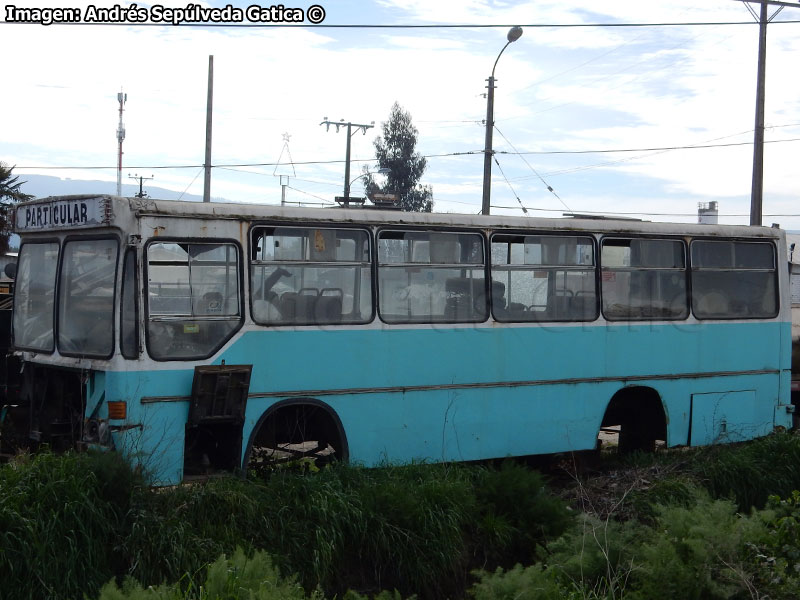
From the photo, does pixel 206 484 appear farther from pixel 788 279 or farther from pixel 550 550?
pixel 788 279

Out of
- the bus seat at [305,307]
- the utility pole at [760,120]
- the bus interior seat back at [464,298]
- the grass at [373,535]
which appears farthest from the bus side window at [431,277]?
the utility pole at [760,120]

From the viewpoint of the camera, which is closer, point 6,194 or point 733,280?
point 733,280

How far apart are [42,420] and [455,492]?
379cm

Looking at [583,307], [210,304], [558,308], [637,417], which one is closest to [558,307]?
[558,308]

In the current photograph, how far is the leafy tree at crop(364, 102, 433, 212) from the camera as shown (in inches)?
2137

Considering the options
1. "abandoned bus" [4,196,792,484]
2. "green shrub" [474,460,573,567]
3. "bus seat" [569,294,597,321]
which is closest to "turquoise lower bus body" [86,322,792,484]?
"abandoned bus" [4,196,792,484]

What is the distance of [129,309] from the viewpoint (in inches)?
309

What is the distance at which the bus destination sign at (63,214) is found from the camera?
26.2 feet

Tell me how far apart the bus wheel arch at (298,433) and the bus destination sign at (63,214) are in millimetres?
2263

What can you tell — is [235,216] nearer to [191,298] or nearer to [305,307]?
[191,298]

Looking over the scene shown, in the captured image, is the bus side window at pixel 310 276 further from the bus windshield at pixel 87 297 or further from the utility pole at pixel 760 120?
the utility pole at pixel 760 120

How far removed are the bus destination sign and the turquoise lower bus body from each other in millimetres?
1351

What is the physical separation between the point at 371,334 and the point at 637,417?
409 centimetres

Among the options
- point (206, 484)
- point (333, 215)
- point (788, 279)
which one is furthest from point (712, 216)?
point (206, 484)
